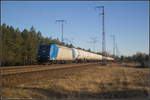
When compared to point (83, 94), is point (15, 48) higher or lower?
higher

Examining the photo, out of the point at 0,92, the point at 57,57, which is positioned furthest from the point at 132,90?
the point at 57,57

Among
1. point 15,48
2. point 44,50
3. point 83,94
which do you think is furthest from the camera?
point 15,48

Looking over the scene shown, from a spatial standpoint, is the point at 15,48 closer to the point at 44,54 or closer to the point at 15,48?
the point at 15,48

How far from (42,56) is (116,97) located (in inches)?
1050

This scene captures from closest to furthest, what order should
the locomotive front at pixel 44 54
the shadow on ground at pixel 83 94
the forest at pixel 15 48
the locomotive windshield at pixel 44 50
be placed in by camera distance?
the shadow on ground at pixel 83 94, the locomotive front at pixel 44 54, the locomotive windshield at pixel 44 50, the forest at pixel 15 48

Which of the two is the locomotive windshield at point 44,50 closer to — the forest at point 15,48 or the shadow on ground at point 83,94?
the forest at point 15,48

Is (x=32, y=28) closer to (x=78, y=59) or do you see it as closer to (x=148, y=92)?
(x=78, y=59)

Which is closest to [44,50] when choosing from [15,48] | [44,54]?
[44,54]

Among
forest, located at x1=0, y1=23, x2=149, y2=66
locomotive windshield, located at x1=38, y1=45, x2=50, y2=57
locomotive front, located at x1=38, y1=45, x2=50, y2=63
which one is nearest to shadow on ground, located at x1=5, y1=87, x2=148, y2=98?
locomotive front, located at x1=38, y1=45, x2=50, y2=63

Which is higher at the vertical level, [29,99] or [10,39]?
[10,39]

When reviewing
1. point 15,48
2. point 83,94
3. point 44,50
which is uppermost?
point 15,48

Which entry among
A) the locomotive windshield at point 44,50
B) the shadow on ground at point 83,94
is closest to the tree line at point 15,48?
the locomotive windshield at point 44,50

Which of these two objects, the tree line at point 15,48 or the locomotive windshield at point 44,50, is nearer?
the locomotive windshield at point 44,50

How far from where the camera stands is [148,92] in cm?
1052
